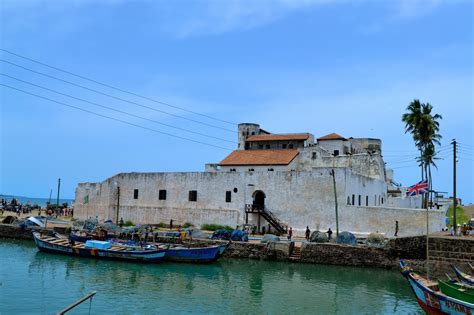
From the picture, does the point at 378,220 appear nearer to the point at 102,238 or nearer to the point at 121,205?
the point at 102,238

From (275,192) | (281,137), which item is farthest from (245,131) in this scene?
(275,192)

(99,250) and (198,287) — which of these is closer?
(198,287)

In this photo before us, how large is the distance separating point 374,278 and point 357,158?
61.5 feet

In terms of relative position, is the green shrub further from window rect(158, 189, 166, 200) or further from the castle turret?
the castle turret

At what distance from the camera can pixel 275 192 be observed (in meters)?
39.0

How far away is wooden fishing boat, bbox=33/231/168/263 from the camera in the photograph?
28750 mm

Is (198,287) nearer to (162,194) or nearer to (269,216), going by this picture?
(269,216)

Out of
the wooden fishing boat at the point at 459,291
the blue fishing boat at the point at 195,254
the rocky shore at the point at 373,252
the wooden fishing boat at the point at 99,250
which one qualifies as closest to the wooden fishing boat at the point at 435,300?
the wooden fishing boat at the point at 459,291

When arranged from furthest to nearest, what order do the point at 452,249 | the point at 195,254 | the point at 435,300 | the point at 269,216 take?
the point at 269,216
the point at 195,254
the point at 452,249
the point at 435,300

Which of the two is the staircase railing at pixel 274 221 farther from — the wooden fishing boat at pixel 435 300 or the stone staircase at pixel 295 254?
the wooden fishing boat at pixel 435 300

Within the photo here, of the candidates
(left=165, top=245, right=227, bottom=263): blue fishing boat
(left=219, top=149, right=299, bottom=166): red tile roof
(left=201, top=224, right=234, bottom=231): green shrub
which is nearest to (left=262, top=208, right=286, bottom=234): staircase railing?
(left=201, top=224, right=234, bottom=231): green shrub

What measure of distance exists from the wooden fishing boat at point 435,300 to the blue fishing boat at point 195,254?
13645 mm

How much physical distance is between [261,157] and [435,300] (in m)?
29.1

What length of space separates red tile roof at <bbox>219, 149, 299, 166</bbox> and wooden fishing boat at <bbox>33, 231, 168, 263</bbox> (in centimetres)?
1631
